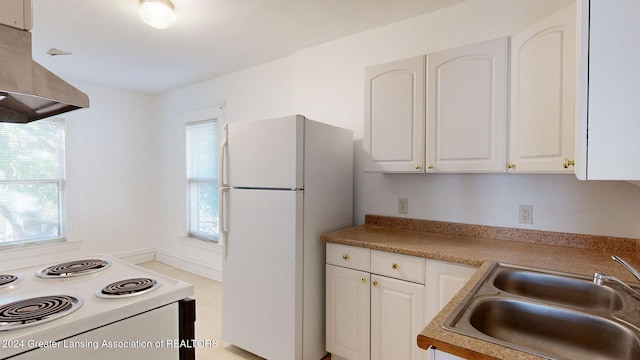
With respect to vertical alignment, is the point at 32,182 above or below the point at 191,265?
above

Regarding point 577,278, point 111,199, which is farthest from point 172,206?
point 577,278

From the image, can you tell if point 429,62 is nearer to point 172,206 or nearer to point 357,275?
point 357,275

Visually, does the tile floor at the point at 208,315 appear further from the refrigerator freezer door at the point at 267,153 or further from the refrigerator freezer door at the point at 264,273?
the refrigerator freezer door at the point at 267,153

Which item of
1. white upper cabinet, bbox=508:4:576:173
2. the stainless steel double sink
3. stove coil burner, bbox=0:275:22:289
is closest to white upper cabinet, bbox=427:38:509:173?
white upper cabinet, bbox=508:4:576:173

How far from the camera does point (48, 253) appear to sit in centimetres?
388

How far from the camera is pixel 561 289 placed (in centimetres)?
136

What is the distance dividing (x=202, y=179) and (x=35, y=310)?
10.5ft

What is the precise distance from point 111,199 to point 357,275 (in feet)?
12.7

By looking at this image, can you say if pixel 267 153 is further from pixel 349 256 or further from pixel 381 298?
pixel 381 298

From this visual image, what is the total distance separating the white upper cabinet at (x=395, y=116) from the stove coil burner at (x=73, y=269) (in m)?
1.65

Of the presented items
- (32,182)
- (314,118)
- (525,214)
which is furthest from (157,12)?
(32,182)

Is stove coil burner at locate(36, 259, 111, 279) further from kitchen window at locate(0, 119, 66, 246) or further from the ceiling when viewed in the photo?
kitchen window at locate(0, 119, 66, 246)

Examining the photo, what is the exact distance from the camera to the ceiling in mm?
2244

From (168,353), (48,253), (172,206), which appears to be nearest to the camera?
(168,353)
